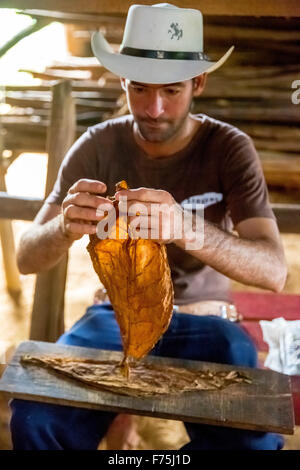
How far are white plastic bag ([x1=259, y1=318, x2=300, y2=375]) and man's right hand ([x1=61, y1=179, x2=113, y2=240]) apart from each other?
916 mm

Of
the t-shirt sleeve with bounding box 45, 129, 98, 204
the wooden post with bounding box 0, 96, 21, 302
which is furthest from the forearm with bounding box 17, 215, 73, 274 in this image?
the wooden post with bounding box 0, 96, 21, 302

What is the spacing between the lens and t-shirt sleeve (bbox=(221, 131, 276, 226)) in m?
2.07

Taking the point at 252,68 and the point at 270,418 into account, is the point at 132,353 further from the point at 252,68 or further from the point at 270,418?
the point at 252,68

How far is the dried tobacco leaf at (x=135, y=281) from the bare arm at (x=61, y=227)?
54 mm

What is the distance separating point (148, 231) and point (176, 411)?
0.51 m

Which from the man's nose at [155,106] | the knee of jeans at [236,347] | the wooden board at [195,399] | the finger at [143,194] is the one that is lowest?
the wooden board at [195,399]

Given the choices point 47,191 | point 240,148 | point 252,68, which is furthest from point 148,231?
point 252,68

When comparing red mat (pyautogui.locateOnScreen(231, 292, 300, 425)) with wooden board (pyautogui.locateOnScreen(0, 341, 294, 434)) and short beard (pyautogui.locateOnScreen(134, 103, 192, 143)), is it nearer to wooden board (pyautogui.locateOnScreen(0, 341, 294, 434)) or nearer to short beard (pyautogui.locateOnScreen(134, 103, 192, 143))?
wooden board (pyautogui.locateOnScreen(0, 341, 294, 434))

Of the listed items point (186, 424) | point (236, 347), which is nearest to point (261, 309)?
point (236, 347)

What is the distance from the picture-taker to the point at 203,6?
158cm

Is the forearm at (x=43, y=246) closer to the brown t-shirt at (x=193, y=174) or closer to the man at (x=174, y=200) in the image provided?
the man at (x=174, y=200)

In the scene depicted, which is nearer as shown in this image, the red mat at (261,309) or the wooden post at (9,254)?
the red mat at (261,309)

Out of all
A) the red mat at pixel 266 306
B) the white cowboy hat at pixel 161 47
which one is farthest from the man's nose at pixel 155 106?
the red mat at pixel 266 306

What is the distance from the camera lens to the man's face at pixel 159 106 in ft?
6.26
